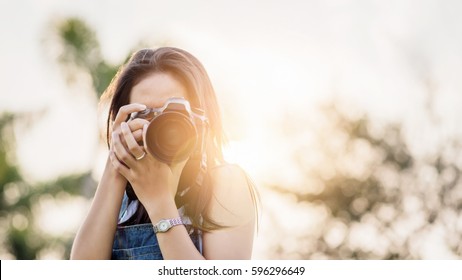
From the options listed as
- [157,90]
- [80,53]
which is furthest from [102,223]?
[80,53]

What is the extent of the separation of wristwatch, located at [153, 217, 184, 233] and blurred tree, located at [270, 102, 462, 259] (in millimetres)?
9106

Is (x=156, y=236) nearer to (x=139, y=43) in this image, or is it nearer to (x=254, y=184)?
(x=254, y=184)

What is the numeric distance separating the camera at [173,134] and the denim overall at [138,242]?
0.10 m

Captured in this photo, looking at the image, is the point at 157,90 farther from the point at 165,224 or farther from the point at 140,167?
the point at 165,224

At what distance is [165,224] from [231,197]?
0.37 ft

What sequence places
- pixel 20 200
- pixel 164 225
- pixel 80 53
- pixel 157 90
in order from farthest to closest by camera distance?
pixel 20 200 → pixel 80 53 → pixel 157 90 → pixel 164 225

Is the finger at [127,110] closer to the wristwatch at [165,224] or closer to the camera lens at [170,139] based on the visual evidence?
the camera lens at [170,139]

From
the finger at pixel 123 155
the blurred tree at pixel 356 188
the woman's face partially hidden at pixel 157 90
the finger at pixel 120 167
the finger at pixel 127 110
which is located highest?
the woman's face partially hidden at pixel 157 90

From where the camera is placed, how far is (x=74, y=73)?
7562 millimetres

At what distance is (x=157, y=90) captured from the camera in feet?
4.00

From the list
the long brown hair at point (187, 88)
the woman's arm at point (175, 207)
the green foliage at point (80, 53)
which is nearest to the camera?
the woman's arm at point (175, 207)

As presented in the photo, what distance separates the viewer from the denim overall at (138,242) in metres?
1.13

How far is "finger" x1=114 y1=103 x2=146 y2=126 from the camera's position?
119 centimetres

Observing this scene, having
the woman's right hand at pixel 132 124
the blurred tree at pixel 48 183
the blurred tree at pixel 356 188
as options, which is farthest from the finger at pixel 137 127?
the blurred tree at pixel 356 188
